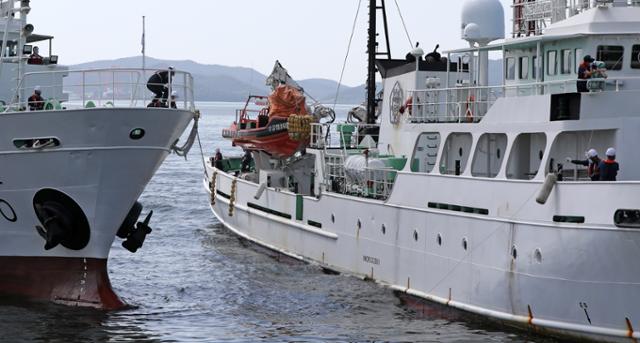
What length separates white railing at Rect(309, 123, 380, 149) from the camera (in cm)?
2898

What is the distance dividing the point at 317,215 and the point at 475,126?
23.1 ft

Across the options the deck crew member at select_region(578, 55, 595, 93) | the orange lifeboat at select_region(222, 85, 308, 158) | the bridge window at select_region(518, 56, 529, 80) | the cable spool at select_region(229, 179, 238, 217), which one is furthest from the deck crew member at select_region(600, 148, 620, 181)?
the cable spool at select_region(229, 179, 238, 217)

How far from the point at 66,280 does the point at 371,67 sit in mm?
12787

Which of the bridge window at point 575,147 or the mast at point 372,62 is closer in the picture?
the bridge window at point 575,147

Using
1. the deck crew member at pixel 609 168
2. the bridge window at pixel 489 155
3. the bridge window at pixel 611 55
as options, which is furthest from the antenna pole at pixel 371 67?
the deck crew member at pixel 609 168

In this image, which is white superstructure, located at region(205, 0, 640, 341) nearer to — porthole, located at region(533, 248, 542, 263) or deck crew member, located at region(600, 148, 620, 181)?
porthole, located at region(533, 248, 542, 263)

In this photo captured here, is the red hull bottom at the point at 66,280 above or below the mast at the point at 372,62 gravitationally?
below

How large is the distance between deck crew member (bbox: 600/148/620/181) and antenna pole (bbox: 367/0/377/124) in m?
12.9

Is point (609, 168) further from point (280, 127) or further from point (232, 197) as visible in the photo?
point (232, 197)

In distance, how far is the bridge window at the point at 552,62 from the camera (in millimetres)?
21344

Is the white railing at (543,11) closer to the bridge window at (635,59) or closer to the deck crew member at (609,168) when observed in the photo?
the bridge window at (635,59)

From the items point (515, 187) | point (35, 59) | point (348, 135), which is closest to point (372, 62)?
point (348, 135)

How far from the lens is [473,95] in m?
23.6

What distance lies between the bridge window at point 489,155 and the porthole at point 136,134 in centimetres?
685
